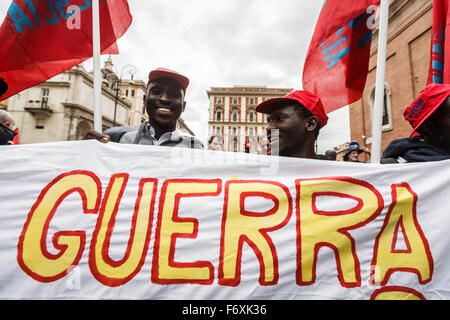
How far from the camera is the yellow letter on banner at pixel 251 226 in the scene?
1.42 meters

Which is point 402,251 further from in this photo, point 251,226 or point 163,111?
point 163,111

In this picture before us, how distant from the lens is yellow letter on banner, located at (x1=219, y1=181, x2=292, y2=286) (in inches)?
55.9

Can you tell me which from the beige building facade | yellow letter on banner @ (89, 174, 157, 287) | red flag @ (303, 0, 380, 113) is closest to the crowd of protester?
yellow letter on banner @ (89, 174, 157, 287)

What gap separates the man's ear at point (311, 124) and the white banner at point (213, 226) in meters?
0.39

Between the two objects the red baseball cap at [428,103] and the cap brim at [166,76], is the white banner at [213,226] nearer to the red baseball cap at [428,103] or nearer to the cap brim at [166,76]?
the red baseball cap at [428,103]

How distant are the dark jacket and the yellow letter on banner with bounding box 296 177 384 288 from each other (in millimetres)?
420

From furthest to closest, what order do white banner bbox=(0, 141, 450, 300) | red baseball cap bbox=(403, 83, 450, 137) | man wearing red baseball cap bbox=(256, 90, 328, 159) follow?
man wearing red baseball cap bbox=(256, 90, 328, 159), red baseball cap bbox=(403, 83, 450, 137), white banner bbox=(0, 141, 450, 300)

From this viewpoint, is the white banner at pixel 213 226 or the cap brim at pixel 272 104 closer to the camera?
the white banner at pixel 213 226

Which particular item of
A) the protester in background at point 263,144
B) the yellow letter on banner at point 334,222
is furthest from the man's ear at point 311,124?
the yellow letter on banner at point 334,222

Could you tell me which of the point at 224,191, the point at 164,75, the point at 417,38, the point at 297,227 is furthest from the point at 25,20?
the point at 417,38

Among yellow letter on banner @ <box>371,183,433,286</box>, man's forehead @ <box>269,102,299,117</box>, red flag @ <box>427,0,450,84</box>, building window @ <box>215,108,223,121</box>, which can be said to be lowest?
yellow letter on banner @ <box>371,183,433,286</box>

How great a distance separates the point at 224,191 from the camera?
164 centimetres

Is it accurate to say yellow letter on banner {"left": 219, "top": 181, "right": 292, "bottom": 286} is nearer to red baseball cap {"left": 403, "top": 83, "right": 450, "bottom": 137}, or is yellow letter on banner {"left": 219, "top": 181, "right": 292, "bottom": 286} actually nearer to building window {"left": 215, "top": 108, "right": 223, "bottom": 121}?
red baseball cap {"left": 403, "top": 83, "right": 450, "bottom": 137}

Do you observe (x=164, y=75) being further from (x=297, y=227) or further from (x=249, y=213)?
(x=297, y=227)
